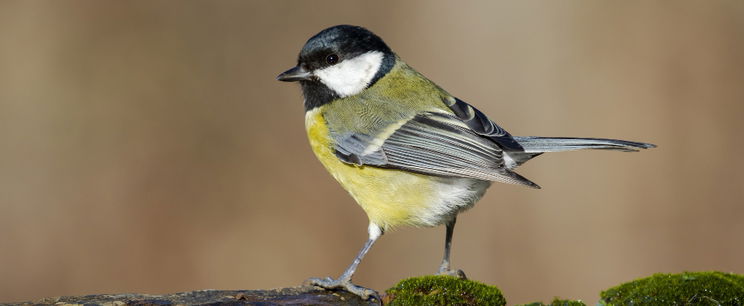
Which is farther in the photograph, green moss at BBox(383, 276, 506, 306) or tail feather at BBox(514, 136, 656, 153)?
tail feather at BBox(514, 136, 656, 153)

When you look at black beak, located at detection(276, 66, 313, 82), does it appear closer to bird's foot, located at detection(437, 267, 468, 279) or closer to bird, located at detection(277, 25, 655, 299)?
bird, located at detection(277, 25, 655, 299)

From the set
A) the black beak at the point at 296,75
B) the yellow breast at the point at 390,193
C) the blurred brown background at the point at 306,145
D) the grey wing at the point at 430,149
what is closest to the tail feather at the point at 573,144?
the grey wing at the point at 430,149

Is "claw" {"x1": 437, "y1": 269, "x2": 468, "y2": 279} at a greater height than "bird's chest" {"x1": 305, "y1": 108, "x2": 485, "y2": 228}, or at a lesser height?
lesser

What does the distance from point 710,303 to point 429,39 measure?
154 inches

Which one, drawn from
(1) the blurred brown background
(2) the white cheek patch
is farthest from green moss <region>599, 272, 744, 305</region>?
(1) the blurred brown background

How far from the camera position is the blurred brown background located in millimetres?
5590

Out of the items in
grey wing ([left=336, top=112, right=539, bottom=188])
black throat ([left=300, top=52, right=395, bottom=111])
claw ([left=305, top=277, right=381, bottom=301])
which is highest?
black throat ([left=300, top=52, right=395, bottom=111])

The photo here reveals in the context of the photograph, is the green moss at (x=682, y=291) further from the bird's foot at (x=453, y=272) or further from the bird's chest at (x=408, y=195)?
the bird's chest at (x=408, y=195)

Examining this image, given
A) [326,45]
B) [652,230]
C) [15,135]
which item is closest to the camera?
[326,45]

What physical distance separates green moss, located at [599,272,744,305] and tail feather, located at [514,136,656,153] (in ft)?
1.77

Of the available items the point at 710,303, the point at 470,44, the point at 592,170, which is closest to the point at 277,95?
the point at 470,44

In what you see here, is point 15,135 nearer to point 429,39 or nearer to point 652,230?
point 429,39

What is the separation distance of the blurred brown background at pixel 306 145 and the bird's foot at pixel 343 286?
108 inches

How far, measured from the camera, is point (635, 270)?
5527 millimetres
